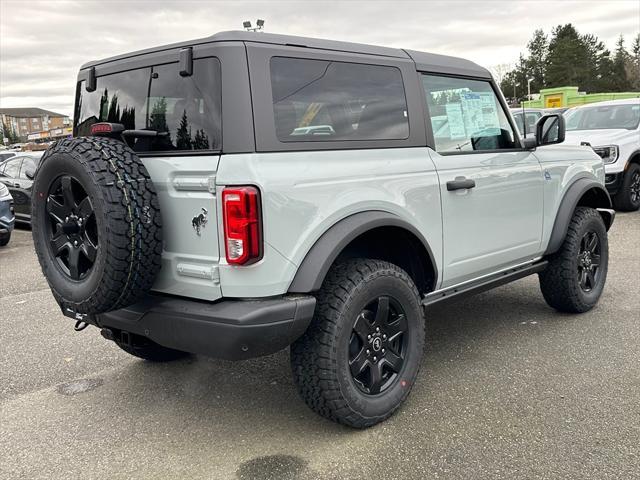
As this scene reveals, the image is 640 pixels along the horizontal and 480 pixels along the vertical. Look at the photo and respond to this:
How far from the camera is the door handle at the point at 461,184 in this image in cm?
352

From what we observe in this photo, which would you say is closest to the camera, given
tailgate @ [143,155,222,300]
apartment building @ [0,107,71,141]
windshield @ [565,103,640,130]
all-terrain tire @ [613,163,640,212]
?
tailgate @ [143,155,222,300]

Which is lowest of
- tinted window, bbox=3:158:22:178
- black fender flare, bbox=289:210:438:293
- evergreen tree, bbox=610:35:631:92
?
black fender flare, bbox=289:210:438:293

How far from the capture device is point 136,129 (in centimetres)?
312

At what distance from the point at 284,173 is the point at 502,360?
2158 mm

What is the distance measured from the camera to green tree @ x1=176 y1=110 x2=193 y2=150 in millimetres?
2824

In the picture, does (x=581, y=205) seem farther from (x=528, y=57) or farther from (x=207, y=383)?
(x=528, y=57)

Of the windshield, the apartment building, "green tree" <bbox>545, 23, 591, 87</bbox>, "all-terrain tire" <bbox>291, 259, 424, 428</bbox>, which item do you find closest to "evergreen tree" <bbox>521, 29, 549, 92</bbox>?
"green tree" <bbox>545, 23, 591, 87</bbox>

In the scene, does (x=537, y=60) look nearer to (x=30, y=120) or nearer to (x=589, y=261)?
(x=589, y=261)

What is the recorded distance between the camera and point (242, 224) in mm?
2576

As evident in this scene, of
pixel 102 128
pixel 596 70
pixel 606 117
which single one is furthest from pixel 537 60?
pixel 102 128

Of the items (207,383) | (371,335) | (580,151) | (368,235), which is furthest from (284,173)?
(580,151)

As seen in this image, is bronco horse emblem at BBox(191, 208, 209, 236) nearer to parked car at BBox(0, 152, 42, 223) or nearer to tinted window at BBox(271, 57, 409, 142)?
tinted window at BBox(271, 57, 409, 142)

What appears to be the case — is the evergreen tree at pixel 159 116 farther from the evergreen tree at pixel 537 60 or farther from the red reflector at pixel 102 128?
the evergreen tree at pixel 537 60

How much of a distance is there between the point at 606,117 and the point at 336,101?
915cm
